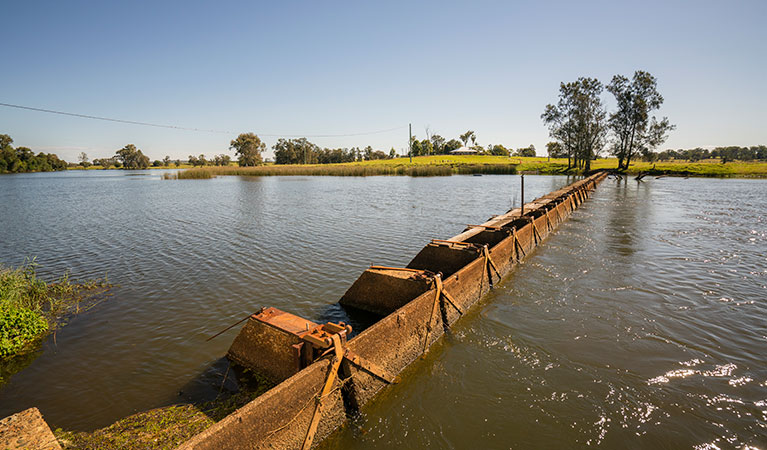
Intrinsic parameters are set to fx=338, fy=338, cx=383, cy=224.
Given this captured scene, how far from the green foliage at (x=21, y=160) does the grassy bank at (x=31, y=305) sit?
12222 centimetres

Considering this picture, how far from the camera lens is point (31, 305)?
780cm

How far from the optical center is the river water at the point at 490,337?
4312 millimetres

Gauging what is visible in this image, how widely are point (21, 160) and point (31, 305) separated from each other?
130847mm

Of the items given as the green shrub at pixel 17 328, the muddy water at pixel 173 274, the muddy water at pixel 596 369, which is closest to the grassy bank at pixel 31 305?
the green shrub at pixel 17 328

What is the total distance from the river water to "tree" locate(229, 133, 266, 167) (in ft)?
352

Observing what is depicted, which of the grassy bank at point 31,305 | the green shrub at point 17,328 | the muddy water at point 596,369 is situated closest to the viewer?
the muddy water at point 596,369

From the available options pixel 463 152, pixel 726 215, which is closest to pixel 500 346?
pixel 726 215

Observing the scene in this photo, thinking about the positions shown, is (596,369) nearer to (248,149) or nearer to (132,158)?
(248,149)

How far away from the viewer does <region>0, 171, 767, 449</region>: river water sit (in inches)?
170

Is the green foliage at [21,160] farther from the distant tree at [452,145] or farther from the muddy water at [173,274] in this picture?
the distant tree at [452,145]

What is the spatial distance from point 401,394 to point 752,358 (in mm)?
5999

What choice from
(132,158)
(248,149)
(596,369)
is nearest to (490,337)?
(596,369)

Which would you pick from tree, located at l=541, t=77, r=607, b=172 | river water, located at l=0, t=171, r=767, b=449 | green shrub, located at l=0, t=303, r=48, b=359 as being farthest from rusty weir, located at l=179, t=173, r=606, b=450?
tree, located at l=541, t=77, r=607, b=172

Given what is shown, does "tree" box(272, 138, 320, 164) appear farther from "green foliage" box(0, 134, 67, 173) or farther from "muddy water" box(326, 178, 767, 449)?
"muddy water" box(326, 178, 767, 449)
